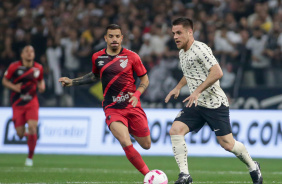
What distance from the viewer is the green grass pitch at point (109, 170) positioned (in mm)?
9539

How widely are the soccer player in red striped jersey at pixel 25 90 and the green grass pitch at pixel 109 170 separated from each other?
840mm

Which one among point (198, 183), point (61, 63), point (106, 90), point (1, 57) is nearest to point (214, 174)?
point (198, 183)

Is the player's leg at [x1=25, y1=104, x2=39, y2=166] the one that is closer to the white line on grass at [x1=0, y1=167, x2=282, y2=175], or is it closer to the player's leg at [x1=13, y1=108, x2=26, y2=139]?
the player's leg at [x1=13, y1=108, x2=26, y2=139]

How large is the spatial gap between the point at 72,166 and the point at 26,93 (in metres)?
2.06

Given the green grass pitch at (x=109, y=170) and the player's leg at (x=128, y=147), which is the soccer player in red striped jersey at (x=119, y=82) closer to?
the player's leg at (x=128, y=147)

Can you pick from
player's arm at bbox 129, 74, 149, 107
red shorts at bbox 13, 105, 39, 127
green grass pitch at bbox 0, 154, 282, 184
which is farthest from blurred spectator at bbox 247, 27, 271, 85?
player's arm at bbox 129, 74, 149, 107

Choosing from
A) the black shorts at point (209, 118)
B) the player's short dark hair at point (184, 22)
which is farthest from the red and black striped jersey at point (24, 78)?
the player's short dark hair at point (184, 22)

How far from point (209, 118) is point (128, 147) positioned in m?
1.17

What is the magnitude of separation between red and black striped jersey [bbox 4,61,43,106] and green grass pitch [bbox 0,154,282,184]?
56.8 inches

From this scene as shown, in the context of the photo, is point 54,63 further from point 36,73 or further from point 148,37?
point 36,73

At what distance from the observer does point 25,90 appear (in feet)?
42.7

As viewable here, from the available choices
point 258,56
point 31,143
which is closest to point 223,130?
point 31,143

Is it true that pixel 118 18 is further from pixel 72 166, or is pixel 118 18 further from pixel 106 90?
pixel 106 90

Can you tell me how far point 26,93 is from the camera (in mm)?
12992
